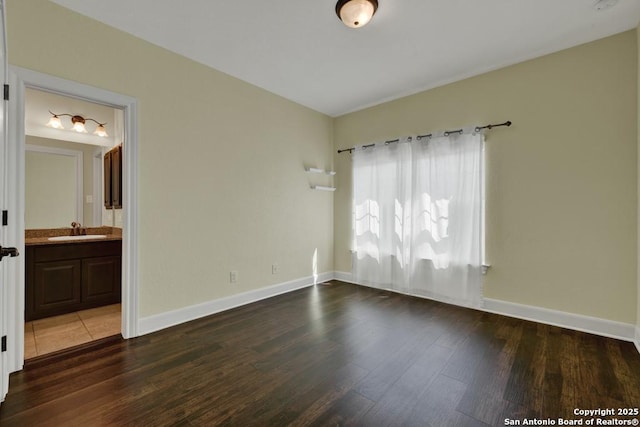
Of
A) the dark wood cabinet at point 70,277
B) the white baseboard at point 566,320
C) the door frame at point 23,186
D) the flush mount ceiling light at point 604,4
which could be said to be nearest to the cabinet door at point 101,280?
the dark wood cabinet at point 70,277

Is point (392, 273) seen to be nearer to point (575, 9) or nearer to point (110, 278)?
point (575, 9)

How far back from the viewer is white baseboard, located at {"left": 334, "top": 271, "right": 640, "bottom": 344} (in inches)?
96.3

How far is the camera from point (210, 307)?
3.10m

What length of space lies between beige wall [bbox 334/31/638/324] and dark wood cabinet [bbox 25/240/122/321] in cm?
451

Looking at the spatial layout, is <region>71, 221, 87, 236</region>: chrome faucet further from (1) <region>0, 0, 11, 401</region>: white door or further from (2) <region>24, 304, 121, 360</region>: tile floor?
(1) <region>0, 0, 11, 401</region>: white door

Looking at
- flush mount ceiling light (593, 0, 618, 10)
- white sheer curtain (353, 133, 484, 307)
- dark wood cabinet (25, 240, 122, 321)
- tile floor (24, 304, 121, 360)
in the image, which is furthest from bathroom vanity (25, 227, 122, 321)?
flush mount ceiling light (593, 0, 618, 10)

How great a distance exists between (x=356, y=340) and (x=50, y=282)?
11.0 ft

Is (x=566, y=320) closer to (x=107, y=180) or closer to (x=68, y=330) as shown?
(x=68, y=330)

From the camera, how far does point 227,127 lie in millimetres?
3256

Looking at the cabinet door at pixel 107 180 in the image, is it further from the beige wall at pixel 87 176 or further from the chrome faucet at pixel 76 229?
the chrome faucet at pixel 76 229

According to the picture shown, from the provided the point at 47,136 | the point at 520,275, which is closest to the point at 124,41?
the point at 47,136

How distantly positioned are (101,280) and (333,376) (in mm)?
3168

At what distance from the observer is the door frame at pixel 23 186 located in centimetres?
195

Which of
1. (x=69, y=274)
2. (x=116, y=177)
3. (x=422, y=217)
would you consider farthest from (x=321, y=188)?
(x=69, y=274)
